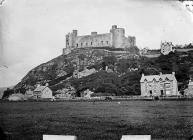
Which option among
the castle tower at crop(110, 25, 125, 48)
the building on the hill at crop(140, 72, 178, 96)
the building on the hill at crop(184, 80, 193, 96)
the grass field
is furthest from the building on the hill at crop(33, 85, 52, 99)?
the building on the hill at crop(184, 80, 193, 96)

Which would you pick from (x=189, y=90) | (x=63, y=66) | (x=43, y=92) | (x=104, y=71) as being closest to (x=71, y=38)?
(x=63, y=66)

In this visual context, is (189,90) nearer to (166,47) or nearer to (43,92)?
(166,47)

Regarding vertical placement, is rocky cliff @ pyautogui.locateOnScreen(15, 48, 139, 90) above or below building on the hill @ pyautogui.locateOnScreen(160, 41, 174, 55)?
below

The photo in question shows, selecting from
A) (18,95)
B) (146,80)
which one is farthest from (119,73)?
(18,95)

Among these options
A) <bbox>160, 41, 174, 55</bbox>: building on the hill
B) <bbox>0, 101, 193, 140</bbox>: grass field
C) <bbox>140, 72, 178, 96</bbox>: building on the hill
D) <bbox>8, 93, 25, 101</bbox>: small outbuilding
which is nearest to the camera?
<bbox>0, 101, 193, 140</bbox>: grass field

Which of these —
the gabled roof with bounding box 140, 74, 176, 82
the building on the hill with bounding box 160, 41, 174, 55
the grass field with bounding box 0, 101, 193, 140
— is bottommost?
the grass field with bounding box 0, 101, 193, 140

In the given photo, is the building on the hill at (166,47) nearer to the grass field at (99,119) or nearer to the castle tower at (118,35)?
the castle tower at (118,35)

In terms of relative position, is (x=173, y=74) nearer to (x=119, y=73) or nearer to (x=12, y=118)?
(x=119, y=73)

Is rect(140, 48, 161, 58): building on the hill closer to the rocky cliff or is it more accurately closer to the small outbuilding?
the rocky cliff
